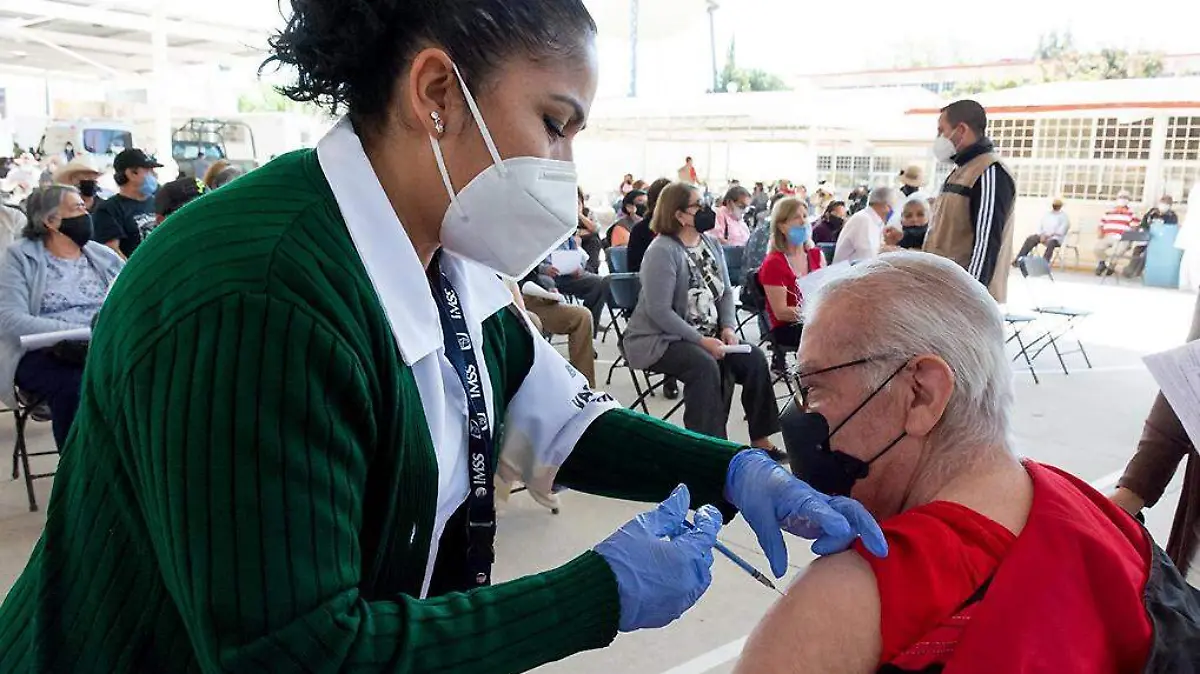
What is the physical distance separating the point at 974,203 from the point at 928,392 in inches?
143

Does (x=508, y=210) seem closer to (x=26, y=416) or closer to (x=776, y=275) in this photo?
(x=26, y=416)

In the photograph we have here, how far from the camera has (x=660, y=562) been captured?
3.33ft

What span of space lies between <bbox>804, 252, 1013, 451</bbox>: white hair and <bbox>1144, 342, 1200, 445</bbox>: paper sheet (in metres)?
0.75

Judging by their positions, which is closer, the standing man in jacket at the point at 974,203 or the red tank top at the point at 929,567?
the red tank top at the point at 929,567

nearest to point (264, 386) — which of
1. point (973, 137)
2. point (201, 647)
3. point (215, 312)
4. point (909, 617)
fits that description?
point (215, 312)

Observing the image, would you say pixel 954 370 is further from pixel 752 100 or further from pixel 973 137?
pixel 752 100

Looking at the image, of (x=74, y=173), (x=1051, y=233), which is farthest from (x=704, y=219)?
(x=1051, y=233)

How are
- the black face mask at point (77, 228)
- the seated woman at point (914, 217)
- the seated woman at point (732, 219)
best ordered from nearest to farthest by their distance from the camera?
1. the black face mask at point (77, 228)
2. the seated woman at point (914, 217)
3. the seated woman at point (732, 219)

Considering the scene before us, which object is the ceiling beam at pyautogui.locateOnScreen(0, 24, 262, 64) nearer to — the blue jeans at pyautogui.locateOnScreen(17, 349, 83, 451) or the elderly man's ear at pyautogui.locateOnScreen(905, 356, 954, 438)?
the blue jeans at pyautogui.locateOnScreen(17, 349, 83, 451)

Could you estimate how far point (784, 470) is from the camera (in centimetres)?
133

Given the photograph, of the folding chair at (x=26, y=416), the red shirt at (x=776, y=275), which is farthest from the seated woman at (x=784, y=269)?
the folding chair at (x=26, y=416)

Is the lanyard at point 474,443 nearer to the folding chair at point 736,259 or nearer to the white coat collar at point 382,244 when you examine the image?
the white coat collar at point 382,244

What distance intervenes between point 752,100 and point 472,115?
49.5ft

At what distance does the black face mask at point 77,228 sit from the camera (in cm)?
404
